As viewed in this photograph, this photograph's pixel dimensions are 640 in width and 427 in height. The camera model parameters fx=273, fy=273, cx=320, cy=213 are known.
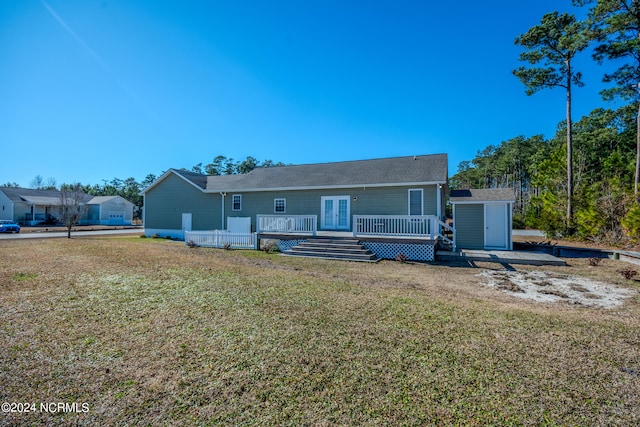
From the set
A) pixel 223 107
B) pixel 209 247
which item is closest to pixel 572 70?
pixel 223 107

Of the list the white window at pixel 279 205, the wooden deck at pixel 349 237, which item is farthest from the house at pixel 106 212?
the wooden deck at pixel 349 237

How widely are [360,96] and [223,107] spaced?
9053mm

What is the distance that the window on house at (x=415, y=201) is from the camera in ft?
45.6

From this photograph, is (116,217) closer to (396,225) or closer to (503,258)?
(396,225)

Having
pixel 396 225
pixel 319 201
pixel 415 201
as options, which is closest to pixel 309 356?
pixel 396 225

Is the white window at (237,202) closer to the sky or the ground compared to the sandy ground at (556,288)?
closer to the sky

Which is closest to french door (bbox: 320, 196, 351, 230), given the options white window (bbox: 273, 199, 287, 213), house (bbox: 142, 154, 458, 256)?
house (bbox: 142, 154, 458, 256)

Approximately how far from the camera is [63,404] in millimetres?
2557

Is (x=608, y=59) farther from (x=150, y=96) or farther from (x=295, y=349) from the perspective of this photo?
(x=150, y=96)

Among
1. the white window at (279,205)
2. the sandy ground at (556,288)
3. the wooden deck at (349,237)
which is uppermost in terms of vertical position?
the white window at (279,205)

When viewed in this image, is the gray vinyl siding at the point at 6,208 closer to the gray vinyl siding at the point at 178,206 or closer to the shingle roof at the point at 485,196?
the gray vinyl siding at the point at 178,206

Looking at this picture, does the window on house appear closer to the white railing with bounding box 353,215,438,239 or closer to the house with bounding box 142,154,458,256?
the house with bounding box 142,154,458,256

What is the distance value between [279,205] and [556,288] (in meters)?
13.4

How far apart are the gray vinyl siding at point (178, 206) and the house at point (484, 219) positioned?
14863 mm
